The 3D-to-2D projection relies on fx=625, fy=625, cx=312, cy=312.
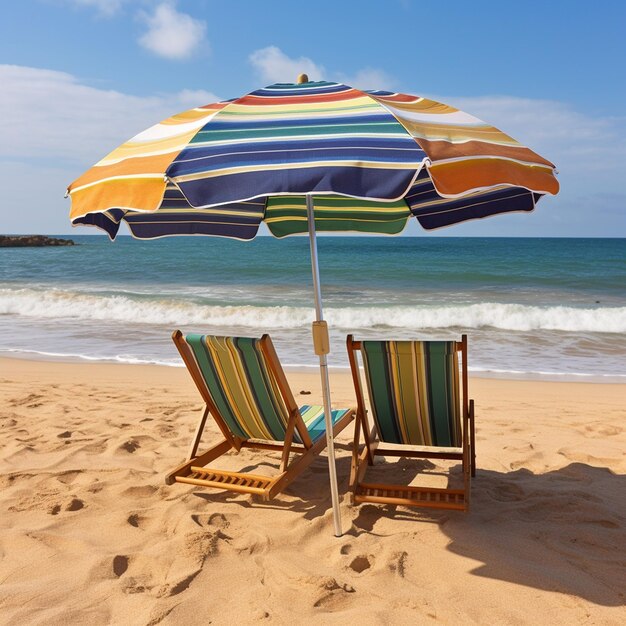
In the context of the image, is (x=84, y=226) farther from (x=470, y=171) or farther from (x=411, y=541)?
(x=411, y=541)

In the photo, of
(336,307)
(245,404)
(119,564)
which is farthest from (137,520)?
(336,307)

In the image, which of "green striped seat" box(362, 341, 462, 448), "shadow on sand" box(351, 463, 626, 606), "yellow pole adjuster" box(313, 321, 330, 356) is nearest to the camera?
"shadow on sand" box(351, 463, 626, 606)

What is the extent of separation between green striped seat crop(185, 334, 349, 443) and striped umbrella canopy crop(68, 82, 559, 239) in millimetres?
981

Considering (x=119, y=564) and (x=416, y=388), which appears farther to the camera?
(x=416, y=388)

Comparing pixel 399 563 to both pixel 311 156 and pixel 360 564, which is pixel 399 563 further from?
pixel 311 156

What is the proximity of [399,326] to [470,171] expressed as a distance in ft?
33.2

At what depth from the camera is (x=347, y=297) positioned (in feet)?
64.5

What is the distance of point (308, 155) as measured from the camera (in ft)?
7.26

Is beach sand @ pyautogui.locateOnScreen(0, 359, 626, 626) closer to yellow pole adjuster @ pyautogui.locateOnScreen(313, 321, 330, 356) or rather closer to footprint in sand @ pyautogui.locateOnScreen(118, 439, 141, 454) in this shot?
footprint in sand @ pyautogui.locateOnScreen(118, 439, 141, 454)

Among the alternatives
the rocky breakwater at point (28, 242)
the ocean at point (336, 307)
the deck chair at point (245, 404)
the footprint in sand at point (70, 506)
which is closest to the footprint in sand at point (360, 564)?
the deck chair at point (245, 404)

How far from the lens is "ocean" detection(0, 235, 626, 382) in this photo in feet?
30.8

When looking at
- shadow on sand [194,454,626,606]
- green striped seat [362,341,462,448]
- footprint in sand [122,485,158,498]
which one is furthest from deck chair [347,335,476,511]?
footprint in sand [122,485,158,498]

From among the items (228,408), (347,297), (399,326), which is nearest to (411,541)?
(228,408)

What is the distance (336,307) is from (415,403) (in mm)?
13398
